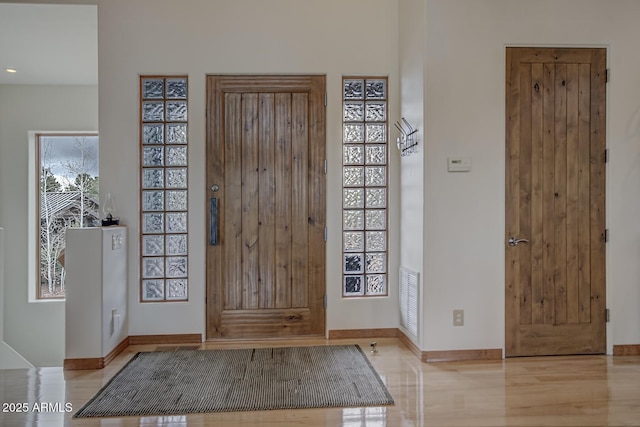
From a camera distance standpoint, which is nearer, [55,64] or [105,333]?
[105,333]

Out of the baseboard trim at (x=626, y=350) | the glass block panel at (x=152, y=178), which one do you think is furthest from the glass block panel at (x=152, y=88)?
the baseboard trim at (x=626, y=350)

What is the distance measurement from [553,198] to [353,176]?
5.26 ft

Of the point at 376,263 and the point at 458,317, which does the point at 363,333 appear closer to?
the point at 376,263

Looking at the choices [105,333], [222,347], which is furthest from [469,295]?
[105,333]

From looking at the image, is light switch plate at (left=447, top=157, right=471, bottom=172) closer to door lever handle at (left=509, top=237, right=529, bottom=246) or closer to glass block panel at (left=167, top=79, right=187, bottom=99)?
door lever handle at (left=509, top=237, right=529, bottom=246)

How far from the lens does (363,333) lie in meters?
4.01

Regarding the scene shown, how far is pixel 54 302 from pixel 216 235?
3076 millimetres

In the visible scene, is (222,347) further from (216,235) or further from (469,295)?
(469,295)

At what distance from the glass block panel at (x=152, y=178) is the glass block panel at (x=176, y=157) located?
0.38 feet

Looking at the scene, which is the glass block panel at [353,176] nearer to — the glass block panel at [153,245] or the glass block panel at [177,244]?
the glass block panel at [177,244]

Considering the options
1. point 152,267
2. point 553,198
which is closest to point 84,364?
point 152,267

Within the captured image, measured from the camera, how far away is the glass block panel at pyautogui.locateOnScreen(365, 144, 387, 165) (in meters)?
4.05

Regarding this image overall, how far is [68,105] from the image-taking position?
18.5 feet

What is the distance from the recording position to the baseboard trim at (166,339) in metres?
3.85
